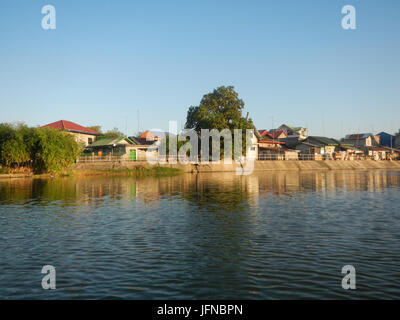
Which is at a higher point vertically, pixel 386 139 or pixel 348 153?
pixel 386 139

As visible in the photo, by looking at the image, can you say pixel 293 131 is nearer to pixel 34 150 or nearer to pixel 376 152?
pixel 376 152

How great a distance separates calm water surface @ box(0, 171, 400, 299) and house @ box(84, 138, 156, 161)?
4878 cm

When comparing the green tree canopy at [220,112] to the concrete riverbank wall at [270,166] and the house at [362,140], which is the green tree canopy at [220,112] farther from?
the house at [362,140]

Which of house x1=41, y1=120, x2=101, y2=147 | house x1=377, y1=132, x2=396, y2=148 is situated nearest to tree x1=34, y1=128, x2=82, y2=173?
house x1=41, y1=120, x2=101, y2=147

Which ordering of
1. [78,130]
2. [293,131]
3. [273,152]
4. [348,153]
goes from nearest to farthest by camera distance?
Answer: [78,130]
[273,152]
[348,153]
[293,131]

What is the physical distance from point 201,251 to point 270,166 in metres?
64.8

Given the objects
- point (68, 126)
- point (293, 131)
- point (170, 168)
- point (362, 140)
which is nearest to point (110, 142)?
point (68, 126)

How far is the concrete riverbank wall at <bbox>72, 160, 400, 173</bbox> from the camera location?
59.0m

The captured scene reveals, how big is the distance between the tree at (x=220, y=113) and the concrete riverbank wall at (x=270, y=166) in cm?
726

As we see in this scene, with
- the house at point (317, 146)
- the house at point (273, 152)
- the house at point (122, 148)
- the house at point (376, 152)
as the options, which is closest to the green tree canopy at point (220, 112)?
the house at point (122, 148)

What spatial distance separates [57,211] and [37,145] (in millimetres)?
33750

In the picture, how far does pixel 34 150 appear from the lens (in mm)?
49281

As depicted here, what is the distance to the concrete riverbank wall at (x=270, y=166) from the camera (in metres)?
59.0
